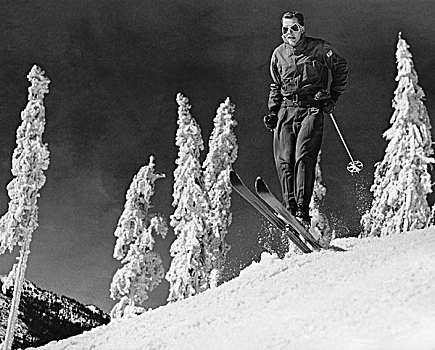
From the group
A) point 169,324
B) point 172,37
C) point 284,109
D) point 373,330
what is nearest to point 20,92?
point 172,37

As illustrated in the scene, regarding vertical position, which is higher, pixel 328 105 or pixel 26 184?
pixel 26 184

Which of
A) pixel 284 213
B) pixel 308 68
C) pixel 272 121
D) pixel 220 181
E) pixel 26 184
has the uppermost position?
pixel 220 181

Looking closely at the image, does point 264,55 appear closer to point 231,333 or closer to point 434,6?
point 434,6

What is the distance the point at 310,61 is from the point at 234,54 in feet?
111

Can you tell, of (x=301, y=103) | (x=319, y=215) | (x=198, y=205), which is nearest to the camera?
(x=301, y=103)

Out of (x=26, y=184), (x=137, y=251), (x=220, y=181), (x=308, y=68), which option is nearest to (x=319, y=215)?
(x=220, y=181)

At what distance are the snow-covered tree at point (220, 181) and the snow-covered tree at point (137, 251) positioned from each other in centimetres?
193

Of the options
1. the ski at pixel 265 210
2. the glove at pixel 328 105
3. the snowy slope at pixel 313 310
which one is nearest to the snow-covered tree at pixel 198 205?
the ski at pixel 265 210

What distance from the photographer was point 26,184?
22.7 metres

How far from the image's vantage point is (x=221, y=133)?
2580 cm

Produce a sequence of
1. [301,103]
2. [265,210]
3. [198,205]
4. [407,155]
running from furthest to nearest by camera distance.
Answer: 1. [198,205]
2. [407,155]
3. [301,103]
4. [265,210]

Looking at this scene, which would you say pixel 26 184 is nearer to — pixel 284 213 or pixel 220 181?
pixel 220 181

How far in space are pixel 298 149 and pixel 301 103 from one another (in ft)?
2.46

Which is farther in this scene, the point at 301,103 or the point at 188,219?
the point at 188,219
